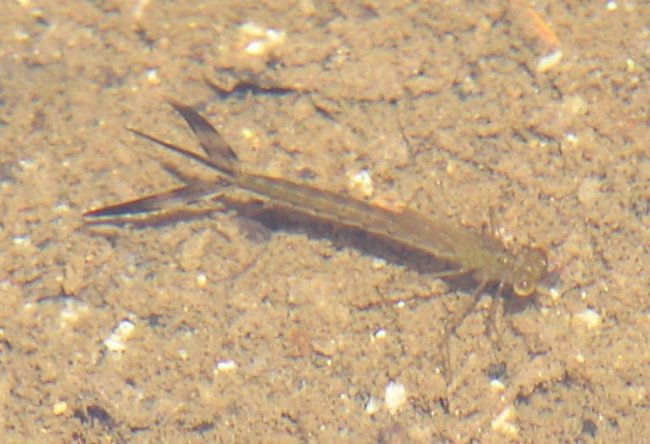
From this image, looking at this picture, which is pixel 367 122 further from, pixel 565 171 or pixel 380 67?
pixel 565 171

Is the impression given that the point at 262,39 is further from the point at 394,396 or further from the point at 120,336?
the point at 394,396

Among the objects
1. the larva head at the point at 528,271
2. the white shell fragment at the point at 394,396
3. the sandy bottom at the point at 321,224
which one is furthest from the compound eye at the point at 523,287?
the white shell fragment at the point at 394,396

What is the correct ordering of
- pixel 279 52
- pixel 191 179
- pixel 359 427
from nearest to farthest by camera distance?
pixel 359 427, pixel 191 179, pixel 279 52

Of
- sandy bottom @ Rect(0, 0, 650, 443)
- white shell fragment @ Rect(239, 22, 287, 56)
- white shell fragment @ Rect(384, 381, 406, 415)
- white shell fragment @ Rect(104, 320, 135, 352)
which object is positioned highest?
white shell fragment @ Rect(239, 22, 287, 56)

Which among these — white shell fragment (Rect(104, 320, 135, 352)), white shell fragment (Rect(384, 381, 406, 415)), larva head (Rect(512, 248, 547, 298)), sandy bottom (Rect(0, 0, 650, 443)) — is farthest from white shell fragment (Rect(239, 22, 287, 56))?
white shell fragment (Rect(384, 381, 406, 415))

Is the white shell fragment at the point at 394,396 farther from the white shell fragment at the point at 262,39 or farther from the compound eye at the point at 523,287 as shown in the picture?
the white shell fragment at the point at 262,39

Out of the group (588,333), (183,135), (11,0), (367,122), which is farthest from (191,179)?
(588,333)

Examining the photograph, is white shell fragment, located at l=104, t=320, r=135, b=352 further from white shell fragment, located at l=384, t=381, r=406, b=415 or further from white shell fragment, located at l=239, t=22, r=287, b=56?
white shell fragment, located at l=239, t=22, r=287, b=56

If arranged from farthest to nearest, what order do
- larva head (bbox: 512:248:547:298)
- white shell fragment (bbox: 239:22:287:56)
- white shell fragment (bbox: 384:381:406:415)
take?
white shell fragment (bbox: 239:22:287:56) < larva head (bbox: 512:248:547:298) < white shell fragment (bbox: 384:381:406:415)
